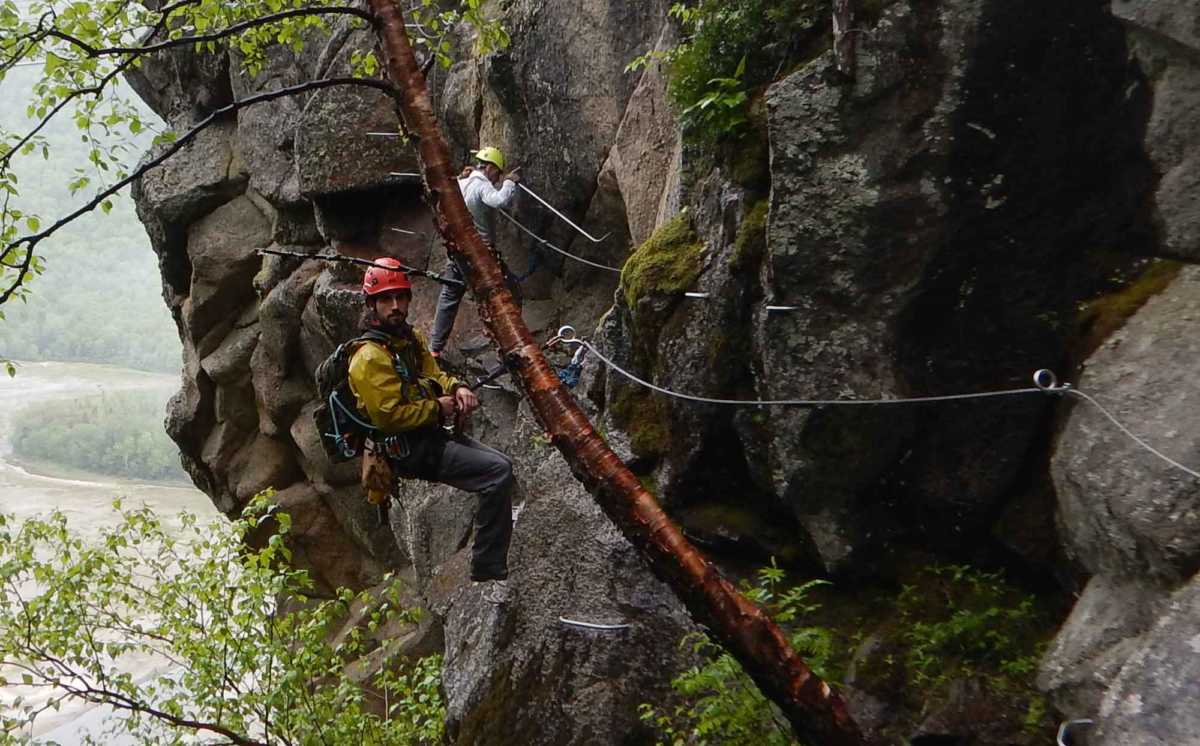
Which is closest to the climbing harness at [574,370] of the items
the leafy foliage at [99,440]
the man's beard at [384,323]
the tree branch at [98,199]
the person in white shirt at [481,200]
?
the person in white shirt at [481,200]

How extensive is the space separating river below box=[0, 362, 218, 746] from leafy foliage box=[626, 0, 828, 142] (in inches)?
668

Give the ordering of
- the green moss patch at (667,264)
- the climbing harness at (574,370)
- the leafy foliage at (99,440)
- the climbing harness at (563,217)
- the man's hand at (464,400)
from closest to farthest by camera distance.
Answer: the man's hand at (464,400)
the green moss patch at (667,264)
the climbing harness at (574,370)
the climbing harness at (563,217)
the leafy foliage at (99,440)

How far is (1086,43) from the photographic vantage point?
5039 mm

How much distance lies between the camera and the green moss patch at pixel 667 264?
686 cm

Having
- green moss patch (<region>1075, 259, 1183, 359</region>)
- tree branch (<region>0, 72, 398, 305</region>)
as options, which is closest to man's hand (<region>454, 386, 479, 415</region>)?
tree branch (<region>0, 72, 398, 305</region>)

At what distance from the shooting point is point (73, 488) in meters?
74.3

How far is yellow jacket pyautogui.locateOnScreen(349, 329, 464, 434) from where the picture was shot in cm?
600

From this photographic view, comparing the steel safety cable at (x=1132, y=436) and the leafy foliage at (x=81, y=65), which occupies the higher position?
the leafy foliage at (x=81, y=65)

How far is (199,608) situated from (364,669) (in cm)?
694

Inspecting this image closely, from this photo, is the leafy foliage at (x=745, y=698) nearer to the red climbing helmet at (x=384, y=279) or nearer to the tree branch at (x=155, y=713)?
the red climbing helmet at (x=384, y=279)

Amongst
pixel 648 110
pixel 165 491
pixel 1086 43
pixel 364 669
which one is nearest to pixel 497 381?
pixel 648 110

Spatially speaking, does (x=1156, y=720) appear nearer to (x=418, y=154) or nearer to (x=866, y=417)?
(x=866, y=417)

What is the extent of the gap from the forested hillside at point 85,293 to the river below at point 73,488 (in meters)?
4.82

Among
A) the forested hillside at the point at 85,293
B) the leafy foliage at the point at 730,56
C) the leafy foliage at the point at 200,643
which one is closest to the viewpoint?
the leafy foliage at the point at 730,56
